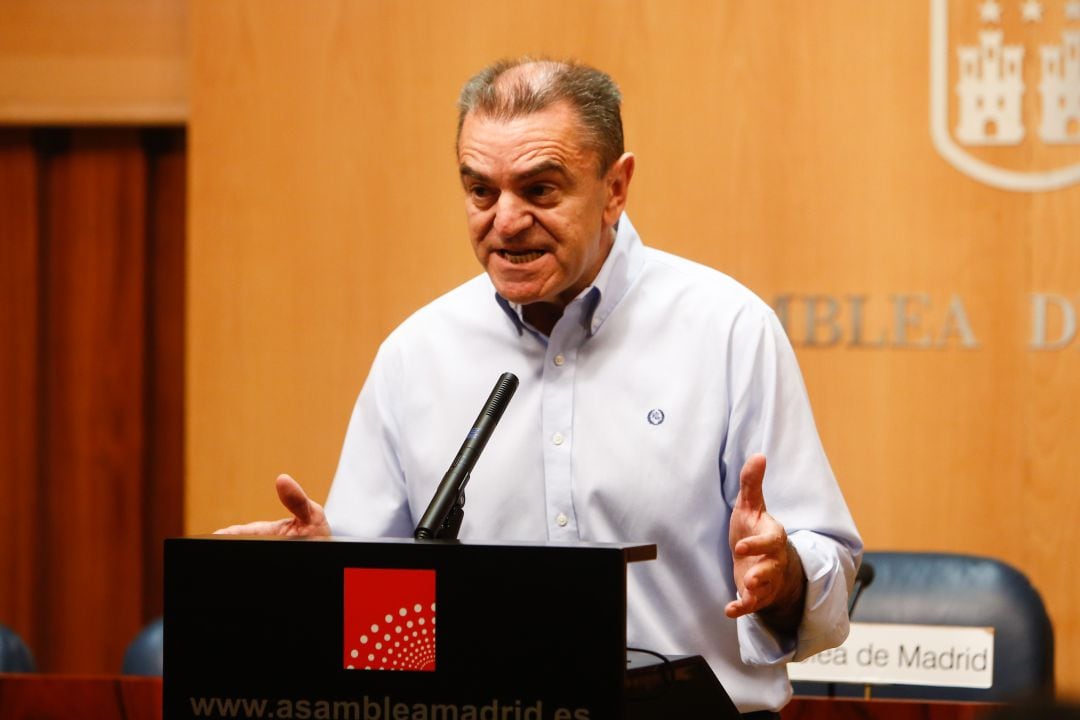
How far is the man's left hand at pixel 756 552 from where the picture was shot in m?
1.69

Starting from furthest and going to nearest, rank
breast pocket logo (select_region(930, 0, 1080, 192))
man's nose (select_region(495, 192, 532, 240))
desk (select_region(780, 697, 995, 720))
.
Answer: breast pocket logo (select_region(930, 0, 1080, 192)) < desk (select_region(780, 697, 995, 720)) < man's nose (select_region(495, 192, 532, 240))

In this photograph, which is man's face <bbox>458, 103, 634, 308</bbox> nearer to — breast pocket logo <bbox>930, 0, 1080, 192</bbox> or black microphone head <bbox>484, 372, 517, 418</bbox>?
black microphone head <bbox>484, 372, 517, 418</bbox>

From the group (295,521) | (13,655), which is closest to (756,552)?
(295,521)

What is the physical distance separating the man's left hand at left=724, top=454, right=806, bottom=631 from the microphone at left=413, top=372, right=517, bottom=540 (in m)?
0.32

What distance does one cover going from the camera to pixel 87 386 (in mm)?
4664

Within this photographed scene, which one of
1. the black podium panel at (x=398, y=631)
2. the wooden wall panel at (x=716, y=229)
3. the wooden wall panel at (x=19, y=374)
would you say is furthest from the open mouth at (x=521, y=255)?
the wooden wall panel at (x=19, y=374)

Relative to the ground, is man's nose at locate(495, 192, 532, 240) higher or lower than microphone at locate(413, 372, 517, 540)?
higher

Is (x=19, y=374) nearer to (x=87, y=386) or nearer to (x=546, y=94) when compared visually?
(x=87, y=386)

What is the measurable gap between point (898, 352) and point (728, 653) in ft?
6.72

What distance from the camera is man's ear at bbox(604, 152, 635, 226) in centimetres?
222

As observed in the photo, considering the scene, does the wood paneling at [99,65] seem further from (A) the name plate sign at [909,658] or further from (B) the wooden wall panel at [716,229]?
(A) the name plate sign at [909,658]

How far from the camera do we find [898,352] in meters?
3.96

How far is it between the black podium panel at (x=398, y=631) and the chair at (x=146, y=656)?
1.69 metres

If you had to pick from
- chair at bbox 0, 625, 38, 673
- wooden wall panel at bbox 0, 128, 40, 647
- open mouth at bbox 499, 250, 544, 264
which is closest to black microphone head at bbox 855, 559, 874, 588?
open mouth at bbox 499, 250, 544, 264
